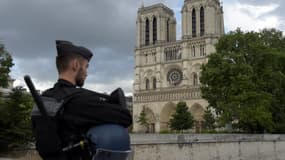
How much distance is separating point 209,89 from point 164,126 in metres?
40.5

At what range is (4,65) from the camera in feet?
73.4

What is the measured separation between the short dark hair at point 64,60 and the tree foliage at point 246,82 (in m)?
29.3

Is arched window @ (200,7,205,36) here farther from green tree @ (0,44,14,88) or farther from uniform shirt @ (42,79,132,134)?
uniform shirt @ (42,79,132,134)

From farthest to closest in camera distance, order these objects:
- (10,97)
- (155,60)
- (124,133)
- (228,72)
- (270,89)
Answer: (155,60) → (270,89) → (228,72) → (10,97) → (124,133)

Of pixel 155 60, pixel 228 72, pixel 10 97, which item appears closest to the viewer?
pixel 10 97

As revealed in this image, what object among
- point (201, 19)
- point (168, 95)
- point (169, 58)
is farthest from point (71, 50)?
point (169, 58)

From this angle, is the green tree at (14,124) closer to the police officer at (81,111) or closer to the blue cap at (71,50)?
the blue cap at (71,50)

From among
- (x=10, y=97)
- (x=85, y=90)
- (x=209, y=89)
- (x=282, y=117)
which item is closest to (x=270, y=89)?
(x=282, y=117)

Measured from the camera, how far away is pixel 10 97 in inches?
850

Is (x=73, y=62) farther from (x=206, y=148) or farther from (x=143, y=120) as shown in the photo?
(x=143, y=120)

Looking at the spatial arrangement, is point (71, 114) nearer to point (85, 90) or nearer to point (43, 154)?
point (85, 90)

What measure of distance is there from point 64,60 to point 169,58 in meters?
75.7

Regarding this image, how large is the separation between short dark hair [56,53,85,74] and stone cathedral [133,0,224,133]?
6687 centimetres

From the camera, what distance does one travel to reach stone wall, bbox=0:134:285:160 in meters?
17.6
